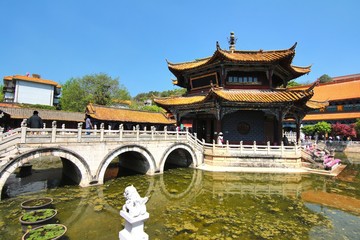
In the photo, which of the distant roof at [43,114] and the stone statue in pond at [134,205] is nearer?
the stone statue in pond at [134,205]

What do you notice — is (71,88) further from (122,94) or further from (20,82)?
(20,82)

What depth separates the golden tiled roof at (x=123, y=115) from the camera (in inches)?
999

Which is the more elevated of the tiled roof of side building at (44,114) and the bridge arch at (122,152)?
the tiled roof of side building at (44,114)

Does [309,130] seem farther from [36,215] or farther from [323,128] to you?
[36,215]

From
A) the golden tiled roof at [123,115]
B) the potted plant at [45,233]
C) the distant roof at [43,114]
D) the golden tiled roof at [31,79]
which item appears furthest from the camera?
the golden tiled roof at [31,79]

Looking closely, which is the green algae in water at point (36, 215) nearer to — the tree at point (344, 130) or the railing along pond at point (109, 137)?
the railing along pond at point (109, 137)

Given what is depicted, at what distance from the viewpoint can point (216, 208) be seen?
8844 millimetres

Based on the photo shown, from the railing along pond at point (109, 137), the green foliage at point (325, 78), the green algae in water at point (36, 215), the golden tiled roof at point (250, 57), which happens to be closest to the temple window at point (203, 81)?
the golden tiled roof at point (250, 57)

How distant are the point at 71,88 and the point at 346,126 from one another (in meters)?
48.2

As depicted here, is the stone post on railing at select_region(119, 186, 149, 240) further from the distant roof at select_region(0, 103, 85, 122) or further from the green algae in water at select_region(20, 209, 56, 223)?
the distant roof at select_region(0, 103, 85, 122)

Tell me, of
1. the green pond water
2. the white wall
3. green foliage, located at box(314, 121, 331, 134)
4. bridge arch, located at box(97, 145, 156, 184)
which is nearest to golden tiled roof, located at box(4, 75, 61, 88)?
the white wall

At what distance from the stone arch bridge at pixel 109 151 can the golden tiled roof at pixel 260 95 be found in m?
3.81

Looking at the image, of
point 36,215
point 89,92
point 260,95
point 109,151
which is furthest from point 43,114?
point 260,95

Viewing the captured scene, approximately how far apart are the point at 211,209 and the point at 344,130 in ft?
104
